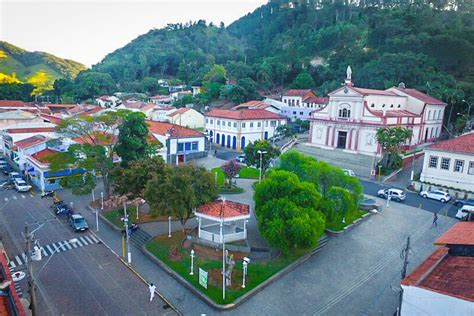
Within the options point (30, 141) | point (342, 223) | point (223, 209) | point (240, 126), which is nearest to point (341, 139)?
point (240, 126)

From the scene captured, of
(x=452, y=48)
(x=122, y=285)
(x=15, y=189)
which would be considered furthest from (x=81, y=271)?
(x=452, y=48)

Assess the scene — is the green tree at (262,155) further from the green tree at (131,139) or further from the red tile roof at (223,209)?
the red tile roof at (223,209)

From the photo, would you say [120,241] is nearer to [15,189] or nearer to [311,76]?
[15,189]

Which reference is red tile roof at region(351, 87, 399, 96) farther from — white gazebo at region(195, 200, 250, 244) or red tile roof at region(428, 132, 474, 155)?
white gazebo at region(195, 200, 250, 244)

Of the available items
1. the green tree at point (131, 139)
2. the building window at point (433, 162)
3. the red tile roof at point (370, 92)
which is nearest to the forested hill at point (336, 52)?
the red tile roof at point (370, 92)

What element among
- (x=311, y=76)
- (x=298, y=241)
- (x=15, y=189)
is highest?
(x=311, y=76)

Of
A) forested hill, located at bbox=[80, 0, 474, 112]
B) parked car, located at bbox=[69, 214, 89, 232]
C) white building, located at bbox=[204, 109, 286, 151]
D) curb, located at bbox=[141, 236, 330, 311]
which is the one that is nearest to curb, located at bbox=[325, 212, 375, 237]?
curb, located at bbox=[141, 236, 330, 311]
